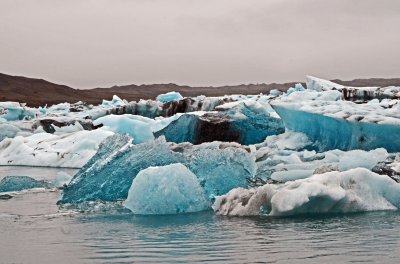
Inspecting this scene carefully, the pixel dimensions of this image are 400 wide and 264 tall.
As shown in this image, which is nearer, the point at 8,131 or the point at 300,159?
the point at 300,159

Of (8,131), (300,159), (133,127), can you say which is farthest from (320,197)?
(8,131)

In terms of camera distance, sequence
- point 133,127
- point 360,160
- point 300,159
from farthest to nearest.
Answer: point 133,127, point 300,159, point 360,160

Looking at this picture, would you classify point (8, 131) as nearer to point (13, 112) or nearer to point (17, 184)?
point (13, 112)

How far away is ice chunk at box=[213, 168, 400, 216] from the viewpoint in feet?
25.7

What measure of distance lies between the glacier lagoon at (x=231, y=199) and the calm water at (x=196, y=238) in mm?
12

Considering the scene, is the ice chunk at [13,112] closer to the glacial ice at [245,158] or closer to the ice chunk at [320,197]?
the glacial ice at [245,158]

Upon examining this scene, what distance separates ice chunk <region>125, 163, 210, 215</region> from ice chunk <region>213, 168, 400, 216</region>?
316mm

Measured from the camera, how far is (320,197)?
793 cm

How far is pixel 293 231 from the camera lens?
22.4ft

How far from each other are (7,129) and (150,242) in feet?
75.1

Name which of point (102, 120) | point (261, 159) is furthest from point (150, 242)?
point (102, 120)

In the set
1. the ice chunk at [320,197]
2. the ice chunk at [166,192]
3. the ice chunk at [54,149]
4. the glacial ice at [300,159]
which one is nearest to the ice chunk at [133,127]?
the ice chunk at [54,149]

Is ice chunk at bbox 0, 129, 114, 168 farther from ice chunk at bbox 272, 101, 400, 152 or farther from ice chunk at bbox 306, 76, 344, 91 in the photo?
ice chunk at bbox 306, 76, 344, 91

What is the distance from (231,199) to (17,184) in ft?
17.1
